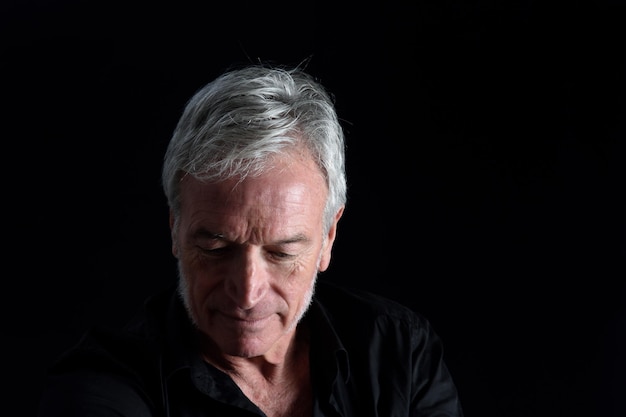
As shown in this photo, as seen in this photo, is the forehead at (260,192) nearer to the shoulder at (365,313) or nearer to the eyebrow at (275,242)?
the eyebrow at (275,242)

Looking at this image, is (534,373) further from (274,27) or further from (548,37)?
(274,27)

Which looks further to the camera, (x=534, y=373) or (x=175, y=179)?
(x=534, y=373)

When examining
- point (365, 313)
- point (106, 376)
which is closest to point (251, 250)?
point (106, 376)

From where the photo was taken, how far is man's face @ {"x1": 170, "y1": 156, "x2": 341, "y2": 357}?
1769 millimetres

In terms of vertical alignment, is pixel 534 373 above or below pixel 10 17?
below

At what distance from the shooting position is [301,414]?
203 cm

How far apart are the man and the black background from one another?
72 centimetres

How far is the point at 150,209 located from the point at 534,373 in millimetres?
1299

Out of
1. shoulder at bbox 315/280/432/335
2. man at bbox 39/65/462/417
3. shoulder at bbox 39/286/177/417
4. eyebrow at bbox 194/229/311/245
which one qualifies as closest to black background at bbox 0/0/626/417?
shoulder at bbox 315/280/432/335

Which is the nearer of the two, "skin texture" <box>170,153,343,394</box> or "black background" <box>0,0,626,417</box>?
"skin texture" <box>170,153,343,394</box>

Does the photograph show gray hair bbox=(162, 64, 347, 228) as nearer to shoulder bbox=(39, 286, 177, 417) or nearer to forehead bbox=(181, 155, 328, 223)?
forehead bbox=(181, 155, 328, 223)

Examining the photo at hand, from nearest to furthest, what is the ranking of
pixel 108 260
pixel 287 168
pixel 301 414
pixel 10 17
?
pixel 287 168, pixel 301 414, pixel 10 17, pixel 108 260

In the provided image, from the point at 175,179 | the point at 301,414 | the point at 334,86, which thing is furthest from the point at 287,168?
the point at 334,86

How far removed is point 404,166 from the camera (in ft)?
9.24
